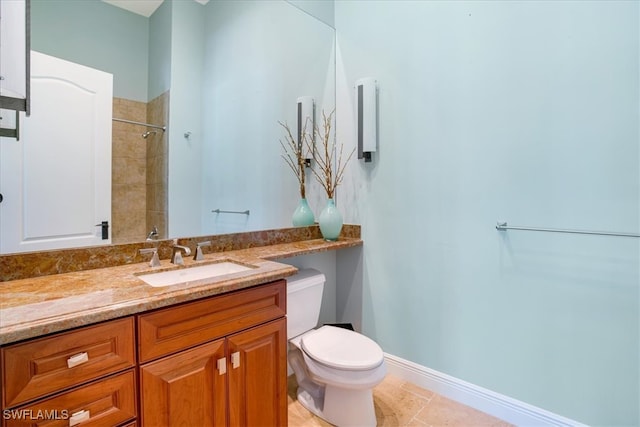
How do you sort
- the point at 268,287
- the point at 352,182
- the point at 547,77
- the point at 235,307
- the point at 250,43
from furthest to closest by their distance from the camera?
the point at 352,182
the point at 250,43
the point at 547,77
the point at 268,287
the point at 235,307

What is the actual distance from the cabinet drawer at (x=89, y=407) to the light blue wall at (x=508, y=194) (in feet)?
4.91

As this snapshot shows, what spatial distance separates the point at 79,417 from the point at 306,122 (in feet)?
6.18

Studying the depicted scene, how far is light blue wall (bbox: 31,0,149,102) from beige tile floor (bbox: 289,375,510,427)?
1786 millimetres

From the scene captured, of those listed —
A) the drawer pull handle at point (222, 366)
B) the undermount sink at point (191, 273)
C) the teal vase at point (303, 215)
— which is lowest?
the drawer pull handle at point (222, 366)

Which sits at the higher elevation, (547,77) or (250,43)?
(250,43)

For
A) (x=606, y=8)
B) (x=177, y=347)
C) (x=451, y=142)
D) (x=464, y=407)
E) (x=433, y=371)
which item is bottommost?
(x=464, y=407)

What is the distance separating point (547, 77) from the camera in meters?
1.47

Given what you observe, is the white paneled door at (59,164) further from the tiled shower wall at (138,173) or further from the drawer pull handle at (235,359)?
the drawer pull handle at (235,359)

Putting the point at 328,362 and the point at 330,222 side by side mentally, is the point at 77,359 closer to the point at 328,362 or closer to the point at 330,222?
the point at 328,362

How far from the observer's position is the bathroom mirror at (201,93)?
1433 millimetres

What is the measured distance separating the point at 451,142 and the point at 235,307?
1.39 metres

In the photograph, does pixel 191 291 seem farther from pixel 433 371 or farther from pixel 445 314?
pixel 433 371

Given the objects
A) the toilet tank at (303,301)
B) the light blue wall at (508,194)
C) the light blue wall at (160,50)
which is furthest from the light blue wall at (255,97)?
the toilet tank at (303,301)

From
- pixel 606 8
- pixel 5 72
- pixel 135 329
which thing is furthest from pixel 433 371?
pixel 5 72
